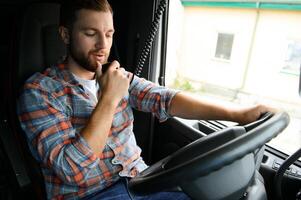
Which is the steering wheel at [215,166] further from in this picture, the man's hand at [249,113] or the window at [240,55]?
the window at [240,55]

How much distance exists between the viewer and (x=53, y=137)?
3.42 ft

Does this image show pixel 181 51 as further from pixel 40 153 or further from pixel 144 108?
pixel 40 153

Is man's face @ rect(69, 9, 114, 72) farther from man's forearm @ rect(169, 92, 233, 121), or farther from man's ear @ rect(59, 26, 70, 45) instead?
man's forearm @ rect(169, 92, 233, 121)

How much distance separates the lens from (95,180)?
3.99 ft

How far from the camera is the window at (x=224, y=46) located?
184 centimetres

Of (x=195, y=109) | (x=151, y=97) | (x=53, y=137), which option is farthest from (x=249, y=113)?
(x=53, y=137)

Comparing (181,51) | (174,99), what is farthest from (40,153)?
(181,51)

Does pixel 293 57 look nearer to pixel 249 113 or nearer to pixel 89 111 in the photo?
pixel 249 113

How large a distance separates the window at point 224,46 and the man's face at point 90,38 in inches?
33.6

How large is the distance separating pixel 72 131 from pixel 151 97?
1.44 feet

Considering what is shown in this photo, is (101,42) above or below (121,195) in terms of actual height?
above

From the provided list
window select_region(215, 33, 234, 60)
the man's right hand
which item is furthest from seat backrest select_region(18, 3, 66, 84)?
window select_region(215, 33, 234, 60)

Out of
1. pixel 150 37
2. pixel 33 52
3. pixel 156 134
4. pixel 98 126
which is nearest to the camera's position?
pixel 98 126

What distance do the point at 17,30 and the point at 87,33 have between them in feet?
0.87
